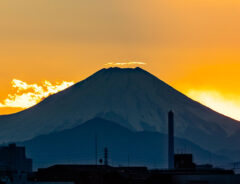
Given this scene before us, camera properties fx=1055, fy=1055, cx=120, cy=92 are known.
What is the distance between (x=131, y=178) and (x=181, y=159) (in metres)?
73.5

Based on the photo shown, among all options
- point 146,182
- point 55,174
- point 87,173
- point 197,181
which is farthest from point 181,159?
point 197,181

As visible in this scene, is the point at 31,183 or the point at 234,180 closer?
the point at 234,180

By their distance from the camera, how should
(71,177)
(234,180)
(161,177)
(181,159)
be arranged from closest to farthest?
1. (234,180)
2. (161,177)
3. (71,177)
4. (181,159)

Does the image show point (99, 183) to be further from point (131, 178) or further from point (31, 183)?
point (31, 183)

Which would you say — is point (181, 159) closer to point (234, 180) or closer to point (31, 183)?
point (31, 183)

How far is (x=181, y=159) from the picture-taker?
194500 millimetres

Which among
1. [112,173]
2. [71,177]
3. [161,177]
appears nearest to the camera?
[161,177]

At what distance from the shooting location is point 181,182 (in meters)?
106

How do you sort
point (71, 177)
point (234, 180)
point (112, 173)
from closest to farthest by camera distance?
point (234, 180)
point (112, 173)
point (71, 177)

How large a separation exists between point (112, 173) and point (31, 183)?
57.0ft

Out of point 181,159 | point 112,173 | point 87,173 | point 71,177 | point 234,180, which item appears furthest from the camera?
point 181,159

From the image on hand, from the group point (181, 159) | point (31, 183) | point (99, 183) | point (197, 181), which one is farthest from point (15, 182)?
point (181, 159)

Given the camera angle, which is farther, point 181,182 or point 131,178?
point 131,178

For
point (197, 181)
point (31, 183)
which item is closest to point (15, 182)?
point (31, 183)
